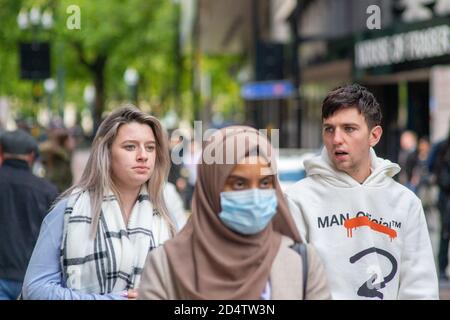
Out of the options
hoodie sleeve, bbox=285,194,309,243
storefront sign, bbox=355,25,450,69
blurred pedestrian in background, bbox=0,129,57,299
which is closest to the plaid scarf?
hoodie sleeve, bbox=285,194,309,243

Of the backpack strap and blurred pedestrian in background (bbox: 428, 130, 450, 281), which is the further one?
blurred pedestrian in background (bbox: 428, 130, 450, 281)

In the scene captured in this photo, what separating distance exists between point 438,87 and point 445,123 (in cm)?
85

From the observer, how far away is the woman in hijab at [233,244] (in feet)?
10.5

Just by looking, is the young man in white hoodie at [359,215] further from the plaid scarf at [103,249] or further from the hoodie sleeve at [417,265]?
the plaid scarf at [103,249]

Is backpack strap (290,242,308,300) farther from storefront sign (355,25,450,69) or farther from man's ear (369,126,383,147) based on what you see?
storefront sign (355,25,450,69)

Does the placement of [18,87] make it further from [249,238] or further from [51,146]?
[249,238]

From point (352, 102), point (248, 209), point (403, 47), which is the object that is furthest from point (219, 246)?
point (403, 47)

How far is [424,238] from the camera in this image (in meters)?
4.59

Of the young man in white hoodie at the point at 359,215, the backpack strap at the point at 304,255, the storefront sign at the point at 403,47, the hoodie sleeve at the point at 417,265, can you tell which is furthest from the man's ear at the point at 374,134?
the storefront sign at the point at 403,47

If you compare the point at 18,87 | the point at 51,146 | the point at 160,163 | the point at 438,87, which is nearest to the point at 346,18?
the point at 438,87

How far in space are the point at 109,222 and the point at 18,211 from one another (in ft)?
9.74

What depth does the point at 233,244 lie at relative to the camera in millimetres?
3209

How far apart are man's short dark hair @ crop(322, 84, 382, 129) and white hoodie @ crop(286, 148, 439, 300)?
0.22m

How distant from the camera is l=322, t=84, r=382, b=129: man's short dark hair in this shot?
15.1ft
